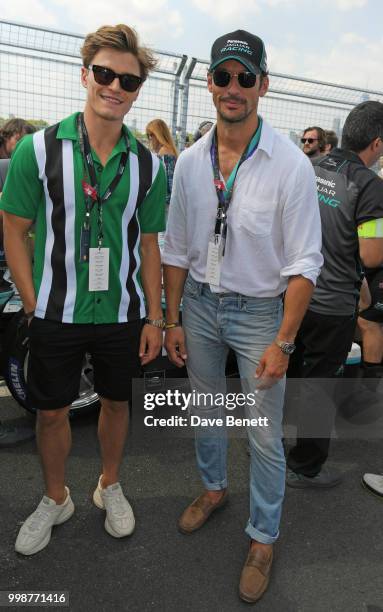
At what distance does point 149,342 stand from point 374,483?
1462mm

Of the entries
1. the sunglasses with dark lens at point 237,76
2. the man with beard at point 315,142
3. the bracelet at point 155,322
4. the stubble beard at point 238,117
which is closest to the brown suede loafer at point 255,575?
the bracelet at point 155,322

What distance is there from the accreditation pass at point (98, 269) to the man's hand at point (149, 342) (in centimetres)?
29

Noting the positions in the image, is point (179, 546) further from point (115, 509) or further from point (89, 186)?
point (89, 186)

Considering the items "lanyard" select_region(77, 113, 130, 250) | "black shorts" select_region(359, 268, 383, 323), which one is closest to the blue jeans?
"lanyard" select_region(77, 113, 130, 250)

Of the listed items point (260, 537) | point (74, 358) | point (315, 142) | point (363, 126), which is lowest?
point (260, 537)

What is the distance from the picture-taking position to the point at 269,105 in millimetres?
5746

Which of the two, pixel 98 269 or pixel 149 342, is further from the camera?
pixel 149 342

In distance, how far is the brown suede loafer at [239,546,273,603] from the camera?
72.9 inches

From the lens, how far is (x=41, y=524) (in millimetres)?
2078

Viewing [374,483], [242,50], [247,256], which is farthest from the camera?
[374,483]

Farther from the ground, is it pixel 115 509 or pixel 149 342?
pixel 149 342

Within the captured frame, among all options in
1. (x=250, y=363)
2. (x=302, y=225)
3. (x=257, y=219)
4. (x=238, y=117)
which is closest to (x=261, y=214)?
(x=257, y=219)

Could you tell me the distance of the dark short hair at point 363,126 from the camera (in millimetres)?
2326

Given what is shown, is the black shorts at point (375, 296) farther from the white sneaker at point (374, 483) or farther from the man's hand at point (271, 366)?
the man's hand at point (271, 366)
